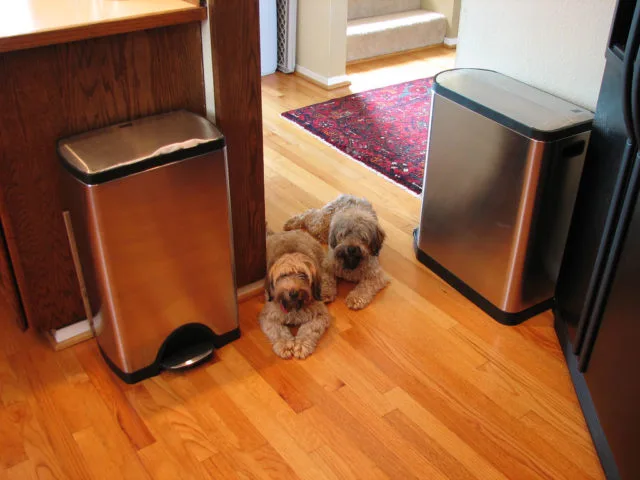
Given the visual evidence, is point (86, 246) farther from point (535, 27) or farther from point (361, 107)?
point (361, 107)

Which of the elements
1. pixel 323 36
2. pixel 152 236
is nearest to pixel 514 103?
pixel 152 236

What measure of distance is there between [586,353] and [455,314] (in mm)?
513

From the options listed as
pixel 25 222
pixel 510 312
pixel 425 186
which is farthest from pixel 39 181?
pixel 510 312

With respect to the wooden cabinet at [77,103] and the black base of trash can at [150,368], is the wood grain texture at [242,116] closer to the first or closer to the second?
the wooden cabinet at [77,103]

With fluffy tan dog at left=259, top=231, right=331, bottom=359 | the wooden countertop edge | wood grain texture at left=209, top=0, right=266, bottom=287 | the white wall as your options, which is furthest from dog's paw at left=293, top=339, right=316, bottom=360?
the white wall

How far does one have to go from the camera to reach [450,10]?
191 inches

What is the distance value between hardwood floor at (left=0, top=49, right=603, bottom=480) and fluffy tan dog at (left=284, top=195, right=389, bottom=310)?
0.17 feet

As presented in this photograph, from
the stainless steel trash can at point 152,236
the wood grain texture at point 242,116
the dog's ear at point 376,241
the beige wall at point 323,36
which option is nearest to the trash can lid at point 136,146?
the stainless steel trash can at point 152,236

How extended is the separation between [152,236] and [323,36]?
8.41ft

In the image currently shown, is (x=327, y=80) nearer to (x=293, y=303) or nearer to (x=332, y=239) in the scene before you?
(x=332, y=239)

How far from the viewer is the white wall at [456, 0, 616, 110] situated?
1.98 m

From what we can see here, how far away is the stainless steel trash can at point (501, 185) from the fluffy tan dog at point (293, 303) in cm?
51

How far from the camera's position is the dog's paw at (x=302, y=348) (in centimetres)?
204

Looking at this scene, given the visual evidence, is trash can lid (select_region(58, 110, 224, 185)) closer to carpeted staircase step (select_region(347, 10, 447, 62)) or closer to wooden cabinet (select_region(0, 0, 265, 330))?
wooden cabinet (select_region(0, 0, 265, 330))
